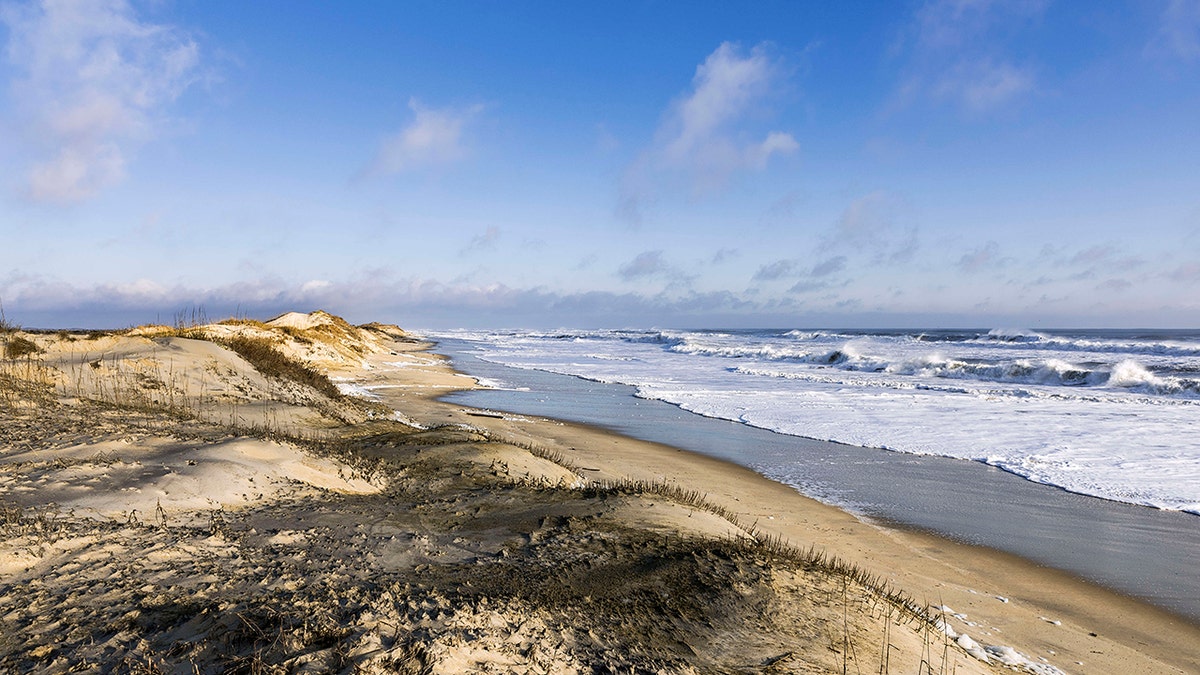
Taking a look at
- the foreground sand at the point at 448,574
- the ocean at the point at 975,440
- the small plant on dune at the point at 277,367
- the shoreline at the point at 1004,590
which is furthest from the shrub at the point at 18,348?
the shoreline at the point at 1004,590

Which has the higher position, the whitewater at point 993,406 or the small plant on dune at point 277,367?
the small plant on dune at point 277,367

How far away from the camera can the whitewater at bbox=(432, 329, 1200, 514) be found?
38.9 feet

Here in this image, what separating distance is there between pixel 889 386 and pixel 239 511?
999 inches

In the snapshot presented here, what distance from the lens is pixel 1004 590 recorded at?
6594mm

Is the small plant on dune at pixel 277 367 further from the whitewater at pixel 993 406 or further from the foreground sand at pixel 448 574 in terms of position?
the whitewater at pixel 993 406

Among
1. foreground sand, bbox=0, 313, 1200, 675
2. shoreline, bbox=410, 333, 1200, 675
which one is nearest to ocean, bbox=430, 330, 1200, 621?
shoreline, bbox=410, 333, 1200, 675

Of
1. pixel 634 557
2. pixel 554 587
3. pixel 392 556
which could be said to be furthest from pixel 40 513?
pixel 634 557

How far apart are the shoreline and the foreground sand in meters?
0.04

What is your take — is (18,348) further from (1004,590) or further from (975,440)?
(975,440)

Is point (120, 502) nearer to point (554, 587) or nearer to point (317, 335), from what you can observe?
point (554, 587)

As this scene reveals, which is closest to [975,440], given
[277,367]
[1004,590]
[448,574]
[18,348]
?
[1004,590]

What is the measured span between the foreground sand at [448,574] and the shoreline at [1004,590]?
0.04 metres

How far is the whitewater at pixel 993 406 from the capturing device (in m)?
11.9

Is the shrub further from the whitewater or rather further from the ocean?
the whitewater
